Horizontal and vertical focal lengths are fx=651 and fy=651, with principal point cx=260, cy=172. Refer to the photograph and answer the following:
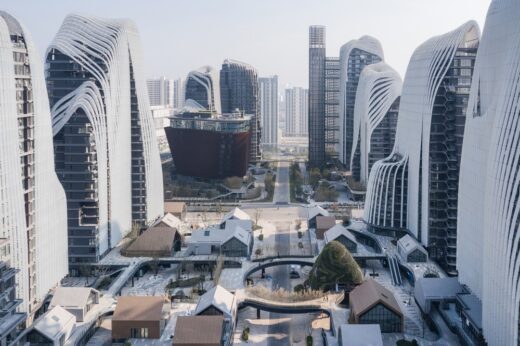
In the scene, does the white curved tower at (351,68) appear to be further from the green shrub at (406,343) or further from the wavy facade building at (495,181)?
the green shrub at (406,343)

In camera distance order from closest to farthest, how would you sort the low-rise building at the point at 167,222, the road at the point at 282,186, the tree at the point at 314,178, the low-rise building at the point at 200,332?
1. the low-rise building at the point at 200,332
2. the low-rise building at the point at 167,222
3. the road at the point at 282,186
4. the tree at the point at 314,178

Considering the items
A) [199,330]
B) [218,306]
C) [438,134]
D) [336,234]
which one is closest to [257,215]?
[336,234]

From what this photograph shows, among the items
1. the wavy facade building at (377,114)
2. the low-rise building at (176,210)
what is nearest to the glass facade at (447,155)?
the wavy facade building at (377,114)

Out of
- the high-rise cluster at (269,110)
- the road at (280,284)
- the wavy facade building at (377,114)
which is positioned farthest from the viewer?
the high-rise cluster at (269,110)

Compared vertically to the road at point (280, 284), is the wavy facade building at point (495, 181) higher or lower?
higher

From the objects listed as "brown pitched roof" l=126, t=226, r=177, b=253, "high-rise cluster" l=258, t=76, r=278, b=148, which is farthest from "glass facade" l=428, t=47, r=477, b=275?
"high-rise cluster" l=258, t=76, r=278, b=148

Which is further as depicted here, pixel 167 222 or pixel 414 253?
pixel 167 222

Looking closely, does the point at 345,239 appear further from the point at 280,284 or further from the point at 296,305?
the point at 296,305
